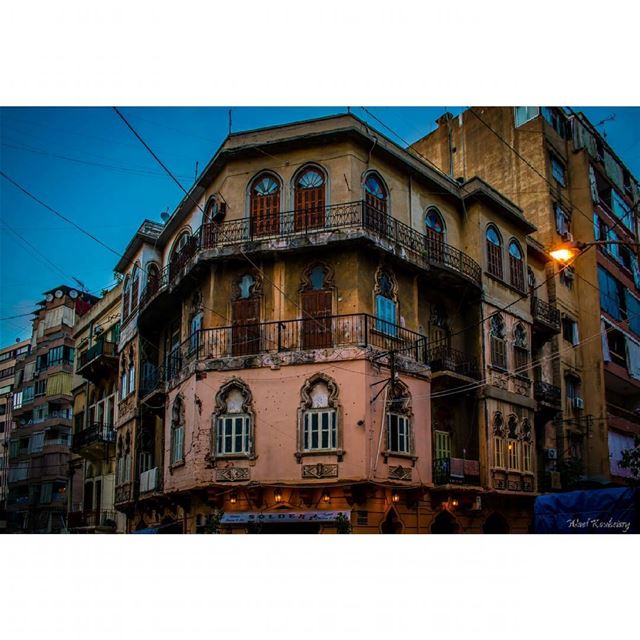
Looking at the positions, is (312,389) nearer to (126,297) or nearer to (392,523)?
(392,523)

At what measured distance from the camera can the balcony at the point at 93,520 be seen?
26578 mm

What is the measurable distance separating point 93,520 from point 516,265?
708 inches

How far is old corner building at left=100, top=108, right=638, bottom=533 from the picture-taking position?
18031mm

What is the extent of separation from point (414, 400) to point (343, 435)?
2.62 m

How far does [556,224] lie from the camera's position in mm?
29406

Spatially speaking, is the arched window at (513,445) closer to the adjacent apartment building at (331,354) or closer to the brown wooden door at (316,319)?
the adjacent apartment building at (331,354)

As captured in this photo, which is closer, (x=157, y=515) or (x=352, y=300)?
(x=352, y=300)

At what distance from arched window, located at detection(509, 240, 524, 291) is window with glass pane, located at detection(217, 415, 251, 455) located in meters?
10.9

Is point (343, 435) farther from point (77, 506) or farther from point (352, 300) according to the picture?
point (77, 506)

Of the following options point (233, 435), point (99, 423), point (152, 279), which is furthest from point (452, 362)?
point (99, 423)

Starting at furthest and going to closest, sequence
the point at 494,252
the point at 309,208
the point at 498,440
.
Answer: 1. the point at 494,252
2. the point at 498,440
3. the point at 309,208

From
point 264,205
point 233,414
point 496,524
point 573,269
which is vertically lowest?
point 496,524

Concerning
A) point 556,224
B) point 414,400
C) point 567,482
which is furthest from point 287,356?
point 556,224

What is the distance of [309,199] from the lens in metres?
19.8
